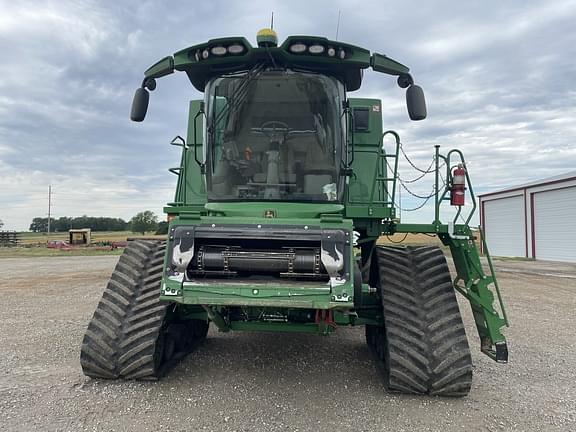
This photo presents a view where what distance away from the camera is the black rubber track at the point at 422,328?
4.14 m

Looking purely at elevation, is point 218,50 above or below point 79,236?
above

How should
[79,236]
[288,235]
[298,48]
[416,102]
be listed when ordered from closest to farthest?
[288,235] < [298,48] < [416,102] < [79,236]

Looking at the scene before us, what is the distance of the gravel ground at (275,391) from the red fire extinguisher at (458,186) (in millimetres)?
1839

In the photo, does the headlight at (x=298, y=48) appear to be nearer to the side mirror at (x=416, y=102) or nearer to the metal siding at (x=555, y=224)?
the side mirror at (x=416, y=102)

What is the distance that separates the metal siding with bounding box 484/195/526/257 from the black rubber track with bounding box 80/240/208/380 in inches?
1027

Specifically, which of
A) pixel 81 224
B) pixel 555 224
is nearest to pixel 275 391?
pixel 555 224

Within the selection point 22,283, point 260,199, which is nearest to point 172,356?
point 260,199

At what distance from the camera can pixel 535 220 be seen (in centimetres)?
2559

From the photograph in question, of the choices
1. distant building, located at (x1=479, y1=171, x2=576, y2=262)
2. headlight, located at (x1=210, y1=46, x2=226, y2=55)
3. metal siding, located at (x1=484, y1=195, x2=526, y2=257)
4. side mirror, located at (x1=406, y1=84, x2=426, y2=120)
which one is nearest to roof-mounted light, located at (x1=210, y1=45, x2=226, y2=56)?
headlight, located at (x1=210, y1=46, x2=226, y2=55)

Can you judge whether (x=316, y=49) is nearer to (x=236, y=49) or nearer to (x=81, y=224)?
(x=236, y=49)

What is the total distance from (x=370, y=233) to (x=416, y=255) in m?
0.53

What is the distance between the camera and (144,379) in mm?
4504

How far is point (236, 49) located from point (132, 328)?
9.16ft

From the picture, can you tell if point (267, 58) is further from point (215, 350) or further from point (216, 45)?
point (215, 350)
